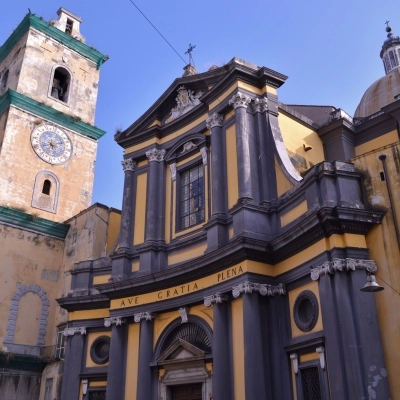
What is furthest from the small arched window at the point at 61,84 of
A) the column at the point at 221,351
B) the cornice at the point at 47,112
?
the column at the point at 221,351

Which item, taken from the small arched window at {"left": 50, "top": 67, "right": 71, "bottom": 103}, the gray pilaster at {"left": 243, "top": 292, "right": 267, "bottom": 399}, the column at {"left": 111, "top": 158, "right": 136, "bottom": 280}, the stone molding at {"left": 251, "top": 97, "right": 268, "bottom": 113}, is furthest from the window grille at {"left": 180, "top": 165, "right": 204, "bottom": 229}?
the small arched window at {"left": 50, "top": 67, "right": 71, "bottom": 103}

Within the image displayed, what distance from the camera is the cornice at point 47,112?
23297mm

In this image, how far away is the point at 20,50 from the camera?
2545 centimetres

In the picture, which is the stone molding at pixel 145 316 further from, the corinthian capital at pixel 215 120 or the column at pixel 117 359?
the corinthian capital at pixel 215 120

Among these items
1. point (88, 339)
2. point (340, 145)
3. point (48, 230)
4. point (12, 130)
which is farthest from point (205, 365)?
point (12, 130)

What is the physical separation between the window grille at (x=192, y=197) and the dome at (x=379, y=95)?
337 inches

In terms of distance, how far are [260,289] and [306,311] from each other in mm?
A: 1120

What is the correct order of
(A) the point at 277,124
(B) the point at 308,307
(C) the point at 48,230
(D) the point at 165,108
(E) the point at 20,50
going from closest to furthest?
(B) the point at 308,307 → (A) the point at 277,124 → (D) the point at 165,108 → (C) the point at 48,230 → (E) the point at 20,50

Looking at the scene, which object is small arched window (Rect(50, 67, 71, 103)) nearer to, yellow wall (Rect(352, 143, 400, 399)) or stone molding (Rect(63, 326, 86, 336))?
stone molding (Rect(63, 326, 86, 336))

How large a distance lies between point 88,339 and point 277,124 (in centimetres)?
856

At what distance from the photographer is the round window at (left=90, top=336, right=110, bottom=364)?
14791 millimetres

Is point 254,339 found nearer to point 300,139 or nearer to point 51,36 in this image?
point 300,139

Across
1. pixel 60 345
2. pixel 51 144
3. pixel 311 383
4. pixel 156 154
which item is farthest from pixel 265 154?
pixel 51 144

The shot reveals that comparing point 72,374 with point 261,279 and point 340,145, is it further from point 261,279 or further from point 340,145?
point 340,145
